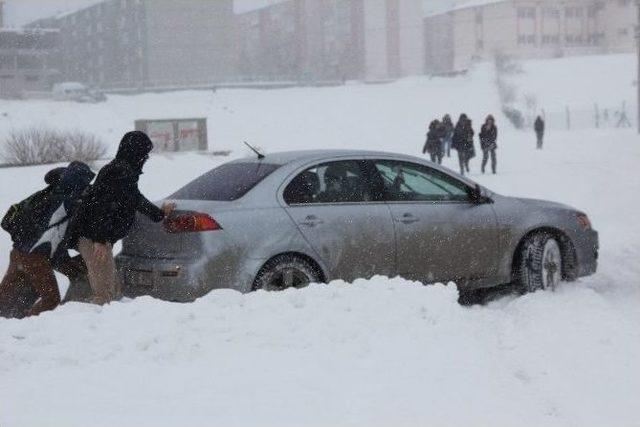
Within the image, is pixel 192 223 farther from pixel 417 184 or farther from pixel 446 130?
pixel 446 130

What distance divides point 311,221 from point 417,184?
132 cm

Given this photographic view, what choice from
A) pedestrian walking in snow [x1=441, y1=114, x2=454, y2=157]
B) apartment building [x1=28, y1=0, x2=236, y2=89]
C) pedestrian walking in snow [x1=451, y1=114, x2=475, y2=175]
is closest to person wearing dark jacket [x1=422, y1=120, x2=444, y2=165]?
pedestrian walking in snow [x1=441, y1=114, x2=454, y2=157]

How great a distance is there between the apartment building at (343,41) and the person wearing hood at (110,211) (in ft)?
350

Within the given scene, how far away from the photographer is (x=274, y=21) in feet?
394

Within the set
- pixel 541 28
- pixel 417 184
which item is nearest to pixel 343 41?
pixel 541 28

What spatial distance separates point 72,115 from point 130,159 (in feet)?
210

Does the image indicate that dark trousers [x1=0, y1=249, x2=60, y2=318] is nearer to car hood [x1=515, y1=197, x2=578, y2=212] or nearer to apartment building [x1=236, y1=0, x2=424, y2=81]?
car hood [x1=515, y1=197, x2=578, y2=212]

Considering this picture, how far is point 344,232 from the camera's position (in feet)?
27.0

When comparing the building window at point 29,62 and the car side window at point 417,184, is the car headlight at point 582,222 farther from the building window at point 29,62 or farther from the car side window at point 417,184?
the building window at point 29,62

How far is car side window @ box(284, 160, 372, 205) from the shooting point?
8.20 meters

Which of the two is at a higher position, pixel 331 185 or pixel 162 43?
pixel 162 43

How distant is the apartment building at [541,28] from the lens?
397 feet

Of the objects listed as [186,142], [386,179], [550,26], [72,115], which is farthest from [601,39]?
[386,179]

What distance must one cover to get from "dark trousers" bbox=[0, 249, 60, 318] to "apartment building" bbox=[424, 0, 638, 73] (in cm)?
11095
